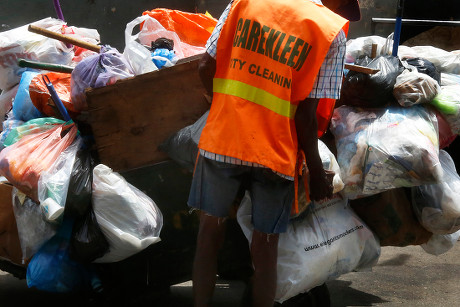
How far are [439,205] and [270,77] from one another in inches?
49.5

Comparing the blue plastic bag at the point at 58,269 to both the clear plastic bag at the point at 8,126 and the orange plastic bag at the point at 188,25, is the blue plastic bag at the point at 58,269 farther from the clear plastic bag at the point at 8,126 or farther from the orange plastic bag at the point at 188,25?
the orange plastic bag at the point at 188,25

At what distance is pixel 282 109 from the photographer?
101 inches

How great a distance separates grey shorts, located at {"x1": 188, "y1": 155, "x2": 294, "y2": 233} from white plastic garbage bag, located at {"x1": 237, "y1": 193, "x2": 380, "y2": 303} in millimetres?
242

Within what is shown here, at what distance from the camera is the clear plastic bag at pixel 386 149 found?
3010 millimetres

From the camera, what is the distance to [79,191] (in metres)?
2.93

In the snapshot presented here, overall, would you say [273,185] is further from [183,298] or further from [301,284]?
[183,298]

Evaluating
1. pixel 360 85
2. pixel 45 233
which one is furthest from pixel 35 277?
pixel 360 85

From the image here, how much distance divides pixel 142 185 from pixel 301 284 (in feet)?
2.93

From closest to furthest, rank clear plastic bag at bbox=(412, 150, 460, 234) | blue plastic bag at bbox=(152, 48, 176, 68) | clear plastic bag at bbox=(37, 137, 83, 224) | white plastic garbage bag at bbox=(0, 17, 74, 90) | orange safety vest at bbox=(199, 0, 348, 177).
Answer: orange safety vest at bbox=(199, 0, 348, 177)
clear plastic bag at bbox=(37, 137, 83, 224)
clear plastic bag at bbox=(412, 150, 460, 234)
blue plastic bag at bbox=(152, 48, 176, 68)
white plastic garbage bag at bbox=(0, 17, 74, 90)

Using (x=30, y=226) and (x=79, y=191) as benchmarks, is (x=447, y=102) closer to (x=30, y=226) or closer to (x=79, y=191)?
(x=79, y=191)

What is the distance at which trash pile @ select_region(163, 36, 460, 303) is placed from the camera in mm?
3018

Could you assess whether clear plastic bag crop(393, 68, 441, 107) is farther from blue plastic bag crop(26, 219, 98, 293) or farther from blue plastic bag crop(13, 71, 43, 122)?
blue plastic bag crop(13, 71, 43, 122)

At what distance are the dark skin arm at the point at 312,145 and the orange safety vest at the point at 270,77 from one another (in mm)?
43

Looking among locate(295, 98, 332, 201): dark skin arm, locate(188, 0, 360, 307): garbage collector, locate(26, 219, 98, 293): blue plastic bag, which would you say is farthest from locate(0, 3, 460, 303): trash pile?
locate(188, 0, 360, 307): garbage collector
